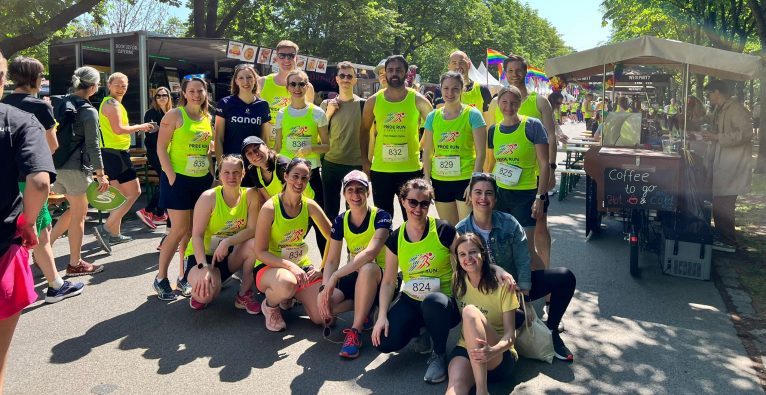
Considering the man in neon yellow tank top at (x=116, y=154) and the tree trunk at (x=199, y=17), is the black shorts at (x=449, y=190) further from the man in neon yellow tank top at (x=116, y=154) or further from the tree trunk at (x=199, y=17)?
the tree trunk at (x=199, y=17)

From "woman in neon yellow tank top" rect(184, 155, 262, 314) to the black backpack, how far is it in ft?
5.66

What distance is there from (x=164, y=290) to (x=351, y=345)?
74.9 inches

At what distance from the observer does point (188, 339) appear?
14.8 ft

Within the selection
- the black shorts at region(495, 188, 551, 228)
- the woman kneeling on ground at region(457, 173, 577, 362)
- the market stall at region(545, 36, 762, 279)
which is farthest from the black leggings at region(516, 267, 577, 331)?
the market stall at region(545, 36, 762, 279)

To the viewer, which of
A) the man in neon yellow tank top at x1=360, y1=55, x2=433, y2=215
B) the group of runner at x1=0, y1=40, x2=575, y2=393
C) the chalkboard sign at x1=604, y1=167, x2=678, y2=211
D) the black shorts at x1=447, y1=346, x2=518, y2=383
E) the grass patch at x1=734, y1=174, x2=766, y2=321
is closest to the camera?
the black shorts at x1=447, y1=346, x2=518, y2=383

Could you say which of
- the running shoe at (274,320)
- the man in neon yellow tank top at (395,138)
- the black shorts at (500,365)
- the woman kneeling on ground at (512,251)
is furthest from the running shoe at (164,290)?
the black shorts at (500,365)

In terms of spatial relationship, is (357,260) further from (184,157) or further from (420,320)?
(184,157)

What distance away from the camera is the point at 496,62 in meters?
17.8

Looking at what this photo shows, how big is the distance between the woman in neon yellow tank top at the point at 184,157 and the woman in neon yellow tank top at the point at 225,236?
1.52ft

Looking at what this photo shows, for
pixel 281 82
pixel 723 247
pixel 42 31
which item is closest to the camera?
pixel 281 82

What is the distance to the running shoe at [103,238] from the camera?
6.94m

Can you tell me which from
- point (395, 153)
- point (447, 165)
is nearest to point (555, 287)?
point (447, 165)

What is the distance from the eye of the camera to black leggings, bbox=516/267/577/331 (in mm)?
4234

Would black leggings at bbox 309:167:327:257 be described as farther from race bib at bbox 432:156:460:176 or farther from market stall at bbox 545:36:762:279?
market stall at bbox 545:36:762:279
